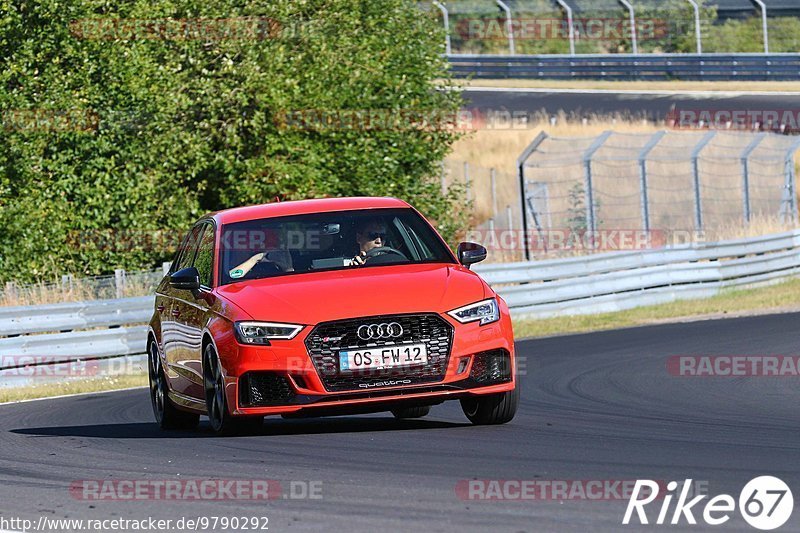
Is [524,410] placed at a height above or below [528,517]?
below

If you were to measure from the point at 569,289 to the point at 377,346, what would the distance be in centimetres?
1450

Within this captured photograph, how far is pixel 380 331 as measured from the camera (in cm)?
938

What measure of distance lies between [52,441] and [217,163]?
14354 mm

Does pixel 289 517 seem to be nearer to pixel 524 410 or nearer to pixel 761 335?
pixel 524 410

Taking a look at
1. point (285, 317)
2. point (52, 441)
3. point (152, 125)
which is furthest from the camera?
point (152, 125)

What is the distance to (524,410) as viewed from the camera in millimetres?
11406

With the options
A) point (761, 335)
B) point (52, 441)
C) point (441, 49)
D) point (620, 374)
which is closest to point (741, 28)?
point (441, 49)

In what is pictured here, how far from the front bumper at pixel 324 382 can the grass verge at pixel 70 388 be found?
7.16 metres
